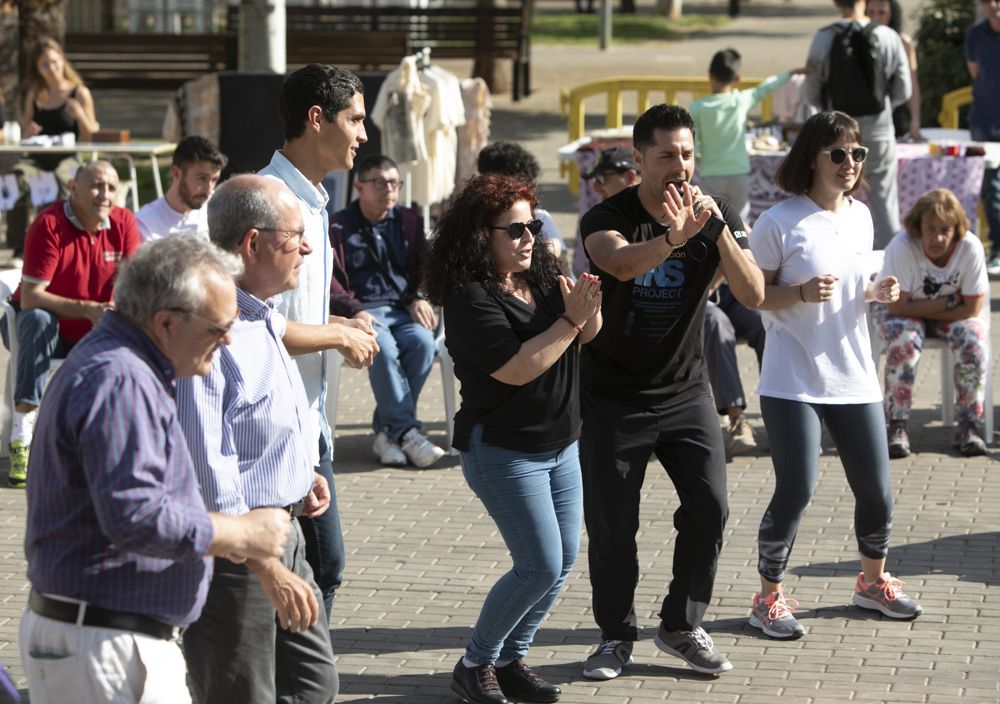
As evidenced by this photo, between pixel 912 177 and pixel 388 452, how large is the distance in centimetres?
609

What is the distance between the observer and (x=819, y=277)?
5.66m

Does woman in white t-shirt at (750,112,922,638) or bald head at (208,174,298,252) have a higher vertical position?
bald head at (208,174,298,252)

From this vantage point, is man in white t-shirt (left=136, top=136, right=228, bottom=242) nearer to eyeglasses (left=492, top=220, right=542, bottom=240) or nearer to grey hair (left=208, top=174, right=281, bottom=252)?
eyeglasses (left=492, top=220, right=542, bottom=240)

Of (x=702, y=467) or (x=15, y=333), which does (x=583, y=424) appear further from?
(x=15, y=333)

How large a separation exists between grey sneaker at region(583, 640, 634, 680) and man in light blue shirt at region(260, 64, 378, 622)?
1.07 meters

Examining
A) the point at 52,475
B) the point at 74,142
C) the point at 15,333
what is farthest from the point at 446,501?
the point at 74,142

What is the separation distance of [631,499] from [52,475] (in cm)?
257

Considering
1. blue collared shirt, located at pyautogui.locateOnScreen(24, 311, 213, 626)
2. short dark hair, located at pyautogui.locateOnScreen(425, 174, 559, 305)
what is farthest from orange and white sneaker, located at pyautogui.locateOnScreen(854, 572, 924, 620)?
blue collared shirt, located at pyautogui.locateOnScreen(24, 311, 213, 626)

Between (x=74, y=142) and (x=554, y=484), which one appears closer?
(x=554, y=484)

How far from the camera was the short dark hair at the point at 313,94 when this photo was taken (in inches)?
188

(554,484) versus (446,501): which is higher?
(554,484)

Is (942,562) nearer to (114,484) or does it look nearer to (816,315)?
(816,315)

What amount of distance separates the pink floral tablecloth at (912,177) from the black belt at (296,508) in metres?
8.57

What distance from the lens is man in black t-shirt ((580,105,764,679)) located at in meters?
5.25
